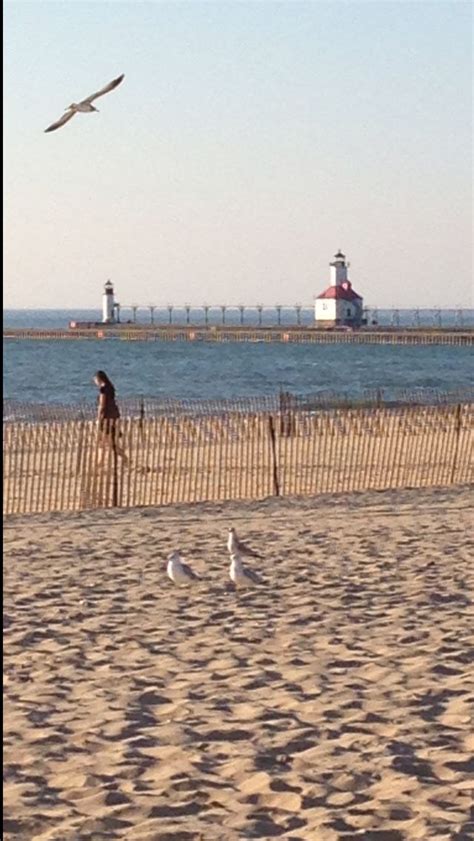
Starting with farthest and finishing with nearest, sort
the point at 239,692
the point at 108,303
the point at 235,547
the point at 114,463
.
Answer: the point at 108,303 → the point at 114,463 → the point at 235,547 → the point at 239,692

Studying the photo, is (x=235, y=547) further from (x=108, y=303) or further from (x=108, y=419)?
(x=108, y=303)

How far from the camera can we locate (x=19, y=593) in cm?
1015

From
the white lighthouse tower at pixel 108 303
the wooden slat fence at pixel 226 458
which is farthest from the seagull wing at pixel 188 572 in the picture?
the white lighthouse tower at pixel 108 303

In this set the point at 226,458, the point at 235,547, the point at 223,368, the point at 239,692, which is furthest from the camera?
the point at 223,368

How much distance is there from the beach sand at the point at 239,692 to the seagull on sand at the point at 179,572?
127mm

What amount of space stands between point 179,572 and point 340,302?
302 ft

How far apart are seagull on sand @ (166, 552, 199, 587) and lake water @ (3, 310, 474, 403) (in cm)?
3755

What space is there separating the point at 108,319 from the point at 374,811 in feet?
377

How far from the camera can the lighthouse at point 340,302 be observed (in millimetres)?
101125

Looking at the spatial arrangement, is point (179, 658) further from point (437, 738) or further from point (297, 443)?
point (297, 443)

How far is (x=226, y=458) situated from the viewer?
17484mm

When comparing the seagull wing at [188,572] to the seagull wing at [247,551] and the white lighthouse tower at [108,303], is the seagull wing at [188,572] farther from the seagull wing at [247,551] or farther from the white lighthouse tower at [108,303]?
the white lighthouse tower at [108,303]

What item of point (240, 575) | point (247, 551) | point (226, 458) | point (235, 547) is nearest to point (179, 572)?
point (240, 575)

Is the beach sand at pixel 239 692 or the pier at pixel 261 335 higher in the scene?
the pier at pixel 261 335
